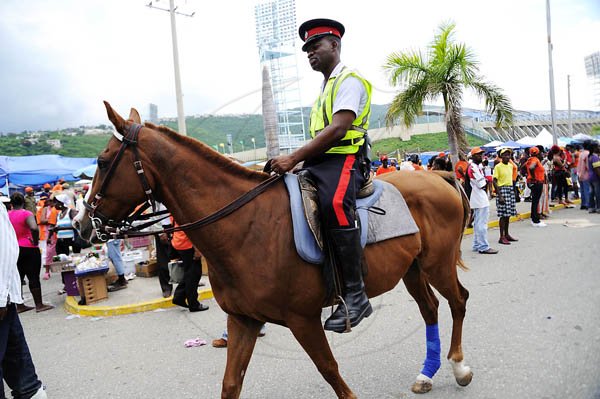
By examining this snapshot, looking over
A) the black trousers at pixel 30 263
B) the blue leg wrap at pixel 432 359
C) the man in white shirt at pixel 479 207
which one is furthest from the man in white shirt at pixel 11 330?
the man in white shirt at pixel 479 207

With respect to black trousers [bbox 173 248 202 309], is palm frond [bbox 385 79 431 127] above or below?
above

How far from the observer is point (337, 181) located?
2.81 m

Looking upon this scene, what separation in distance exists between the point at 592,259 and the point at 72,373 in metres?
8.38

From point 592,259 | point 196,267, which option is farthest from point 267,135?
point 592,259

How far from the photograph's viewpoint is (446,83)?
11.8 metres

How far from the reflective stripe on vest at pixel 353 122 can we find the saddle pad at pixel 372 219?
0.41 m

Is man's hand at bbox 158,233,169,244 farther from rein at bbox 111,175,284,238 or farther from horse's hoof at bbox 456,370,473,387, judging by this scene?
horse's hoof at bbox 456,370,473,387

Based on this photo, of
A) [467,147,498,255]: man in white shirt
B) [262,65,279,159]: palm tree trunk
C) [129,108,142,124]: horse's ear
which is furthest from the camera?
[262,65,279,159]: palm tree trunk

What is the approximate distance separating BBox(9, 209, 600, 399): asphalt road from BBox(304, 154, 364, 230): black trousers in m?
1.76

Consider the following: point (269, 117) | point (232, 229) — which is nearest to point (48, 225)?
point (269, 117)

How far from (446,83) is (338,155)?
1015 cm

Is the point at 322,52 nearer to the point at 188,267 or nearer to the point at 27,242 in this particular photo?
the point at 188,267

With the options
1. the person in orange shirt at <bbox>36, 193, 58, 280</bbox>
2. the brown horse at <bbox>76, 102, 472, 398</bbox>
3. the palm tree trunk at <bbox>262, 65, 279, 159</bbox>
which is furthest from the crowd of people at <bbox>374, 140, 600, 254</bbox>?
the person in orange shirt at <bbox>36, 193, 58, 280</bbox>

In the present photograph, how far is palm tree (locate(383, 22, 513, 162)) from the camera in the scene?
11695 millimetres
